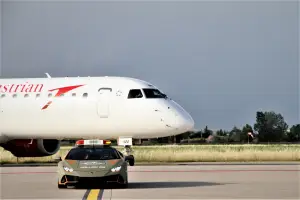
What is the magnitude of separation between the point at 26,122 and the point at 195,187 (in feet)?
55.3

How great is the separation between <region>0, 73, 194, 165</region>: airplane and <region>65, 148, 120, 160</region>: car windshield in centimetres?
1119

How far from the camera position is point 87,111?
3491 cm

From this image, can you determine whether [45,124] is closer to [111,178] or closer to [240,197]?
[111,178]

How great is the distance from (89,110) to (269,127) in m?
62.2

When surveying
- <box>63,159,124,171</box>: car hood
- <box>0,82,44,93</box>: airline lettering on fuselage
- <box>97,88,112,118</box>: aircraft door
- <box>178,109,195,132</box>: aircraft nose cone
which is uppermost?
<box>0,82,44,93</box>: airline lettering on fuselage

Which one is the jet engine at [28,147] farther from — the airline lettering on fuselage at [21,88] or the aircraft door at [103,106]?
the aircraft door at [103,106]

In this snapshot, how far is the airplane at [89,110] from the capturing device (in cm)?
3438

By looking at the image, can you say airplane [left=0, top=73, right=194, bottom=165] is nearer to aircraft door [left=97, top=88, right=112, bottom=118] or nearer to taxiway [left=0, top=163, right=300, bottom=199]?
aircraft door [left=97, top=88, right=112, bottom=118]

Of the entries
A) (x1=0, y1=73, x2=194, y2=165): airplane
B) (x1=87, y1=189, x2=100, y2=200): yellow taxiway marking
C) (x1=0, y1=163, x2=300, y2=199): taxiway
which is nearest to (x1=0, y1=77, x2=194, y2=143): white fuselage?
(x1=0, y1=73, x2=194, y2=165): airplane

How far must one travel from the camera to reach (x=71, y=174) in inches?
815

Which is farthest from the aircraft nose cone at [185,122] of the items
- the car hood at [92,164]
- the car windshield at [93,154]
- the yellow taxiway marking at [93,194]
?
the yellow taxiway marking at [93,194]

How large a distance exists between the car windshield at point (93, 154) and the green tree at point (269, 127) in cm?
6705

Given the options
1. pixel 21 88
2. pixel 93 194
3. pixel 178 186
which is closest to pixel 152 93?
pixel 21 88

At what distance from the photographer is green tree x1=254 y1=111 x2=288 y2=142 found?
294 feet
